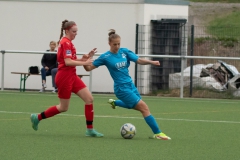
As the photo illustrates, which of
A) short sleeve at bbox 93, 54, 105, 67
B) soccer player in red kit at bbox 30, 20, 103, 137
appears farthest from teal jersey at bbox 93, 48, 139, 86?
soccer player in red kit at bbox 30, 20, 103, 137

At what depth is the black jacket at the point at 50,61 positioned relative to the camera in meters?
21.4

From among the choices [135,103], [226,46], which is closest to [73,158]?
[135,103]

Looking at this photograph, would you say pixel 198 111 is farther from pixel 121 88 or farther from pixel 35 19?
pixel 35 19

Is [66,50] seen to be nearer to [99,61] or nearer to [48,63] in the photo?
[99,61]

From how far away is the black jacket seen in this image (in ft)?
70.3

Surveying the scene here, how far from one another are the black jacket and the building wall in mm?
1641

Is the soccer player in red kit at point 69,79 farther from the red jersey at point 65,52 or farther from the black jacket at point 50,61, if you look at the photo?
the black jacket at point 50,61

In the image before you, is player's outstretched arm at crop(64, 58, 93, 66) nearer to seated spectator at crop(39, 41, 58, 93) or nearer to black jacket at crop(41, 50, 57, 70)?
seated spectator at crop(39, 41, 58, 93)

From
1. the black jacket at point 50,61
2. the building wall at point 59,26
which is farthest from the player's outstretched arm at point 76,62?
the building wall at point 59,26

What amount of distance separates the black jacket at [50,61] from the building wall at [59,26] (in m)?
1.64

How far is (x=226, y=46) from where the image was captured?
1251 inches

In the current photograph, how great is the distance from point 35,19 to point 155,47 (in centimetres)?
405

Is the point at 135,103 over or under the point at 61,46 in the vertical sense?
under

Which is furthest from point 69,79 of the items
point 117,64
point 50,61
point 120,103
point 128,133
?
point 50,61
